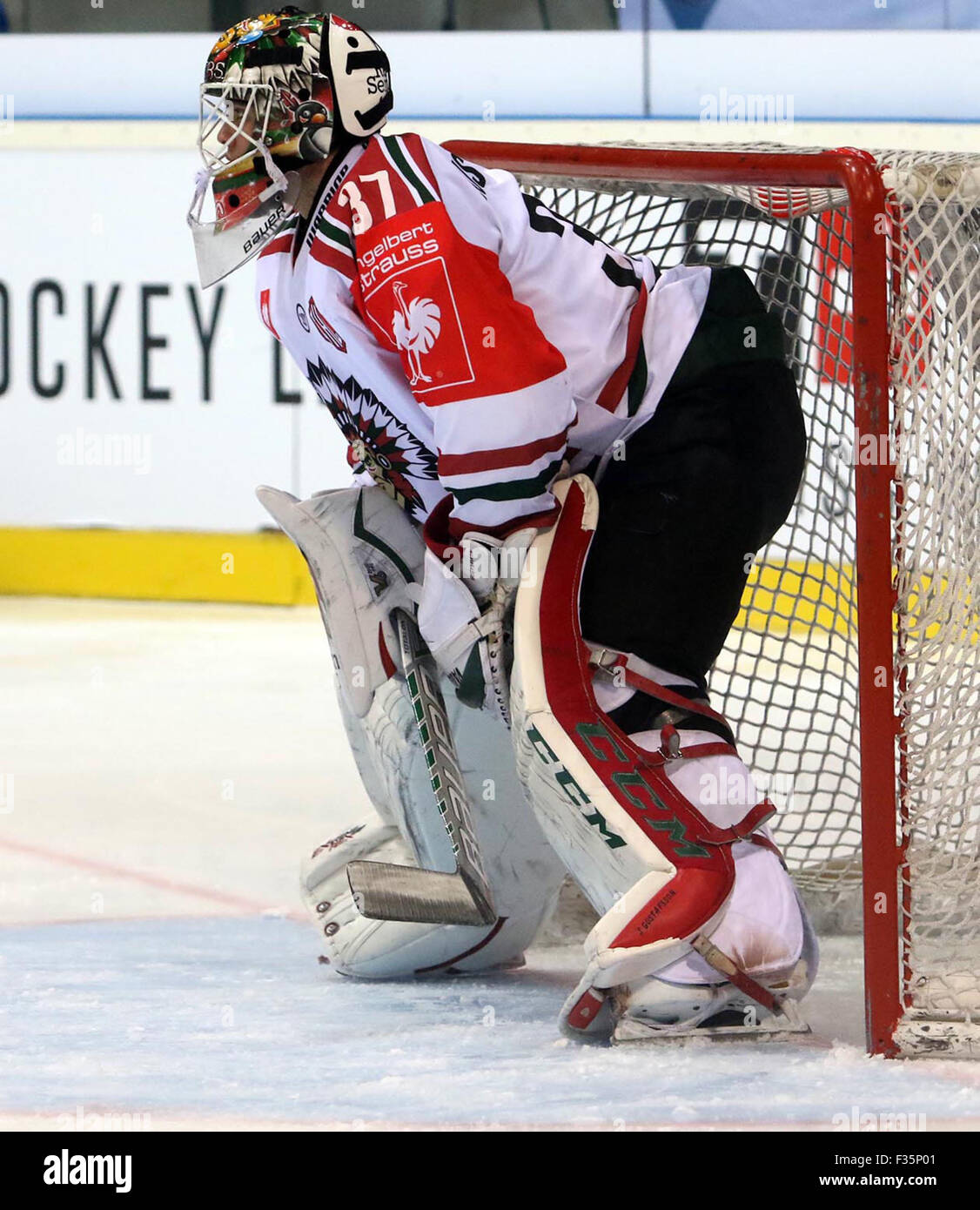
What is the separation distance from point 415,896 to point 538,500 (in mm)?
437

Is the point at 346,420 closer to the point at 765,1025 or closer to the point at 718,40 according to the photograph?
the point at 765,1025

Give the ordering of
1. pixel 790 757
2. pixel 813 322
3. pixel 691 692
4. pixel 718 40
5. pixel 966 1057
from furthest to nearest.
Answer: pixel 718 40 < pixel 790 757 < pixel 813 322 < pixel 691 692 < pixel 966 1057

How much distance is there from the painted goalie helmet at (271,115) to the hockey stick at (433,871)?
45 centimetres

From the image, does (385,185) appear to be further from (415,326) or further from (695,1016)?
(695,1016)

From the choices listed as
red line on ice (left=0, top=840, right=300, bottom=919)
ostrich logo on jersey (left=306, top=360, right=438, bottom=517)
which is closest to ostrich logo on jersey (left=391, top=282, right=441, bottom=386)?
ostrich logo on jersey (left=306, top=360, right=438, bottom=517)

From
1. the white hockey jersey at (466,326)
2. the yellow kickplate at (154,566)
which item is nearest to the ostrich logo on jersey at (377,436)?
the white hockey jersey at (466,326)

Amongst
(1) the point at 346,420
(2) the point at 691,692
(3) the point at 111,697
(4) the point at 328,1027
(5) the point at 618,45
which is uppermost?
(5) the point at 618,45

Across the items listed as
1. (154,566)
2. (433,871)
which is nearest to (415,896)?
(433,871)

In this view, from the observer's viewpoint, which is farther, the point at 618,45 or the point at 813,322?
the point at 618,45

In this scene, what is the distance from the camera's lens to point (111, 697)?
4395 mm

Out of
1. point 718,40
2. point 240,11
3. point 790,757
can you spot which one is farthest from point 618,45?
point 790,757

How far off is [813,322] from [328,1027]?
1035 mm

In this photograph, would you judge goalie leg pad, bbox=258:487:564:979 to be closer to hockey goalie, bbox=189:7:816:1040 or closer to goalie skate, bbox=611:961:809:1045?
hockey goalie, bbox=189:7:816:1040

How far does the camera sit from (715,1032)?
1783 mm
